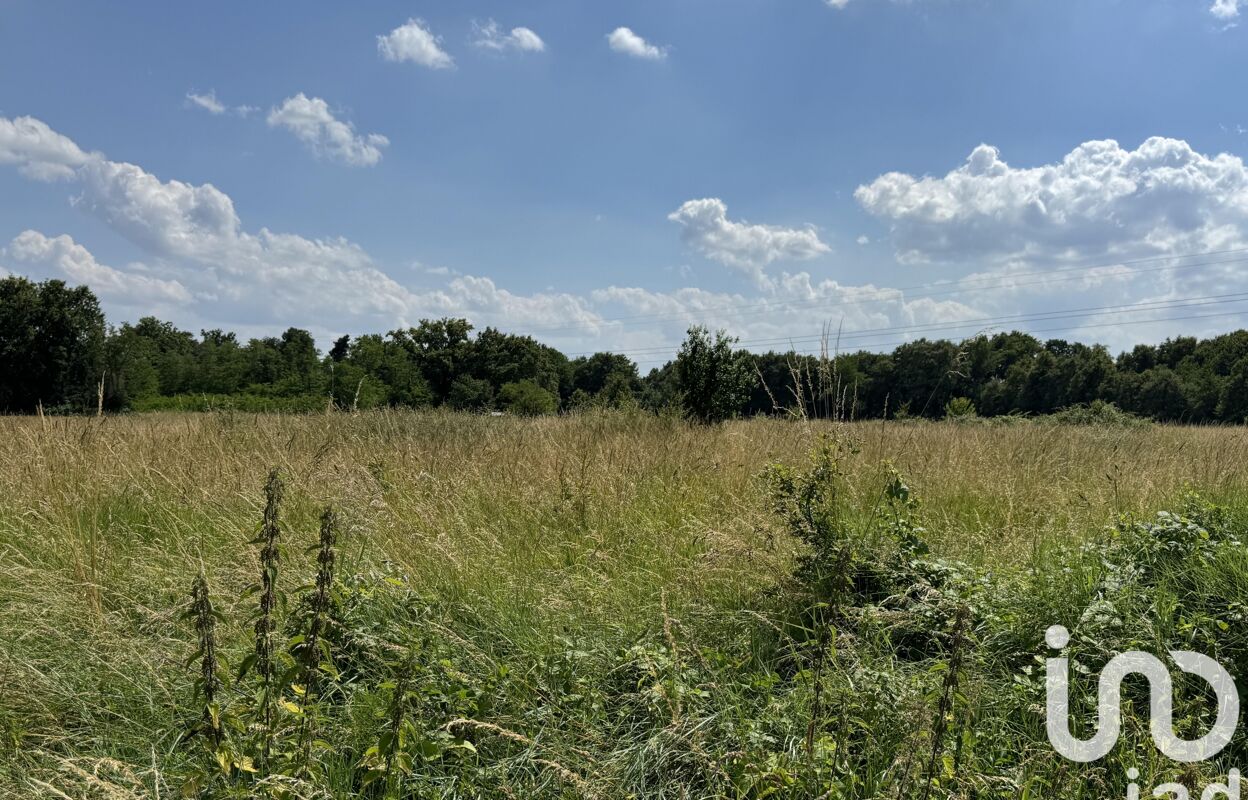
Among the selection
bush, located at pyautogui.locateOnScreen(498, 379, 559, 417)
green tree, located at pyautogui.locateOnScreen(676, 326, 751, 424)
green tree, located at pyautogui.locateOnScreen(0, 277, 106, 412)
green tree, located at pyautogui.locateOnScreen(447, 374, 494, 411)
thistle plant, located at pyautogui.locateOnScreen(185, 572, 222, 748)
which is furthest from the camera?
green tree, located at pyautogui.locateOnScreen(447, 374, 494, 411)

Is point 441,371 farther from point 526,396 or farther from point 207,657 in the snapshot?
point 207,657

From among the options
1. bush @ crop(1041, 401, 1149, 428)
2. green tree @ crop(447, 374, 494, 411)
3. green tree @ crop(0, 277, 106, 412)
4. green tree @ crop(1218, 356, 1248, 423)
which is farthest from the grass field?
green tree @ crop(447, 374, 494, 411)

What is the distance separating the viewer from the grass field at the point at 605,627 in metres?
1.91

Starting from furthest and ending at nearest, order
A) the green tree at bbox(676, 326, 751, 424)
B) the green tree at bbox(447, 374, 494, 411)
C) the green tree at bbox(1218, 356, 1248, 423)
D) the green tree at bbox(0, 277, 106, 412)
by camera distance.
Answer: the green tree at bbox(447, 374, 494, 411) < the green tree at bbox(0, 277, 106, 412) < the green tree at bbox(1218, 356, 1248, 423) < the green tree at bbox(676, 326, 751, 424)

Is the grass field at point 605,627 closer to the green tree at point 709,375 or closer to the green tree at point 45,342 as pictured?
the green tree at point 709,375

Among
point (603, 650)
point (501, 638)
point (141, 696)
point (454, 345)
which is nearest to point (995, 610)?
point (603, 650)

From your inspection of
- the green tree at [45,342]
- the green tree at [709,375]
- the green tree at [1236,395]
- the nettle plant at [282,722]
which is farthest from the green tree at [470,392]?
the nettle plant at [282,722]

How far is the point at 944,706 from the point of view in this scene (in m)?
1.53

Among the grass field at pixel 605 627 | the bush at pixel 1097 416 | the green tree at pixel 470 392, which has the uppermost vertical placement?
the green tree at pixel 470 392

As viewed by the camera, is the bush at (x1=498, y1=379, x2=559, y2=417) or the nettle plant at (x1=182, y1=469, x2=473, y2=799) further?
the bush at (x1=498, y1=379, x2=559, y2=417)

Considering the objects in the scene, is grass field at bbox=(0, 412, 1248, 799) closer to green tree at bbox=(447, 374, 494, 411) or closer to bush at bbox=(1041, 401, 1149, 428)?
bush at bbox=(1041, 401, 1149, 428)

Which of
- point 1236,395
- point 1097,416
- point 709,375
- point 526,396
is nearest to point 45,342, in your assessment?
point 526,396

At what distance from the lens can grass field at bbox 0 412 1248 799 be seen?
6.25ft

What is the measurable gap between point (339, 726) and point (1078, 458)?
299 inches
